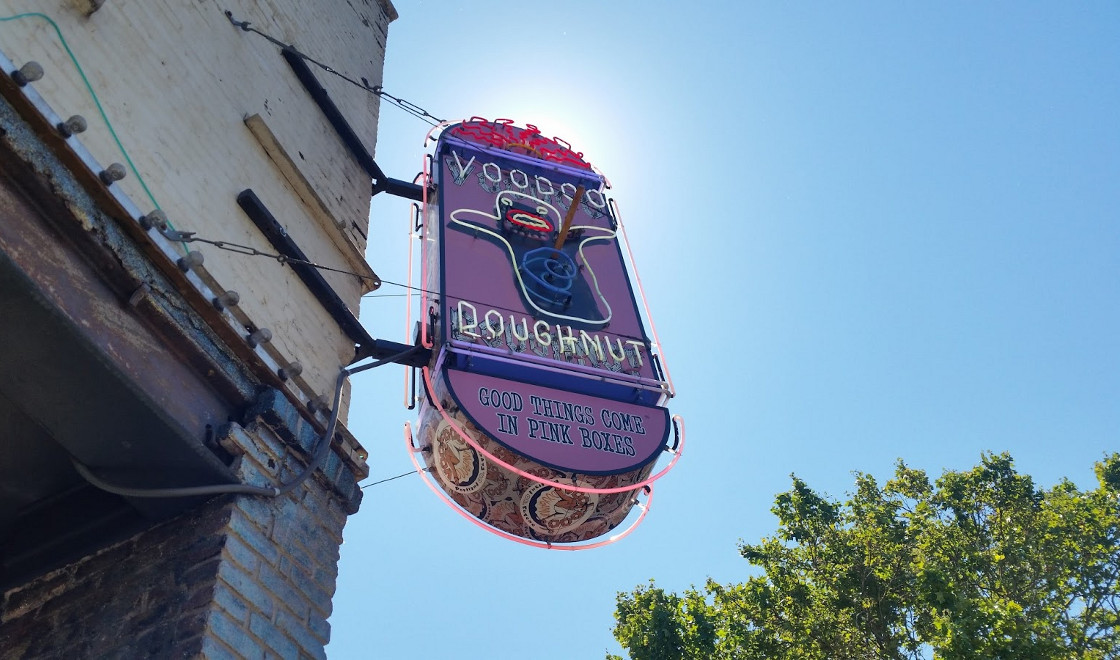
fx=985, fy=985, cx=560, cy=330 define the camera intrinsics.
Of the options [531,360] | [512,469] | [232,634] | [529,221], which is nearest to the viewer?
[232,634]

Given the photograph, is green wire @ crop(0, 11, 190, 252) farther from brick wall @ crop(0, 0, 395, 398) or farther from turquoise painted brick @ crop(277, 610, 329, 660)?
turquoise painted brick @ crop(277, 610, 329, 660)

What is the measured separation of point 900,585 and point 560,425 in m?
6.02

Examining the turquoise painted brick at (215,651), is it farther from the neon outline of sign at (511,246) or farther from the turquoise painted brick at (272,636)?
the neon outline of sign at (511,246)

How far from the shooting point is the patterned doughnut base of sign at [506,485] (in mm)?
Result: 5277

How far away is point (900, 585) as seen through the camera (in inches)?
393

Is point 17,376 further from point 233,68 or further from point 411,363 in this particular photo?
point 233,68

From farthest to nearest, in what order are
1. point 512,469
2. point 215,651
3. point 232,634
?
point 512,469 → point 232,634 → point 215,651

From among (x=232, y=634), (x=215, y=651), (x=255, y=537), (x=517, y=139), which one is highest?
(x=517, y=139)

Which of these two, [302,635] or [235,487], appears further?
[302,635]

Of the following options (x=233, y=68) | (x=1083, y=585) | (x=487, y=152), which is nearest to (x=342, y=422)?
(x=233, y=68)

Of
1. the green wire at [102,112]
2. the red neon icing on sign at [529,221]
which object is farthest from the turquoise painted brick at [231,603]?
the red neon icing on sign at [529,221]

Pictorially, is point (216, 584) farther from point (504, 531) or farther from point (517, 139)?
point (517, 139)

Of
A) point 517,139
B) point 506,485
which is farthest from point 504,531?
point 517,139

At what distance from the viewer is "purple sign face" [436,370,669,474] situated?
5.29 meters
